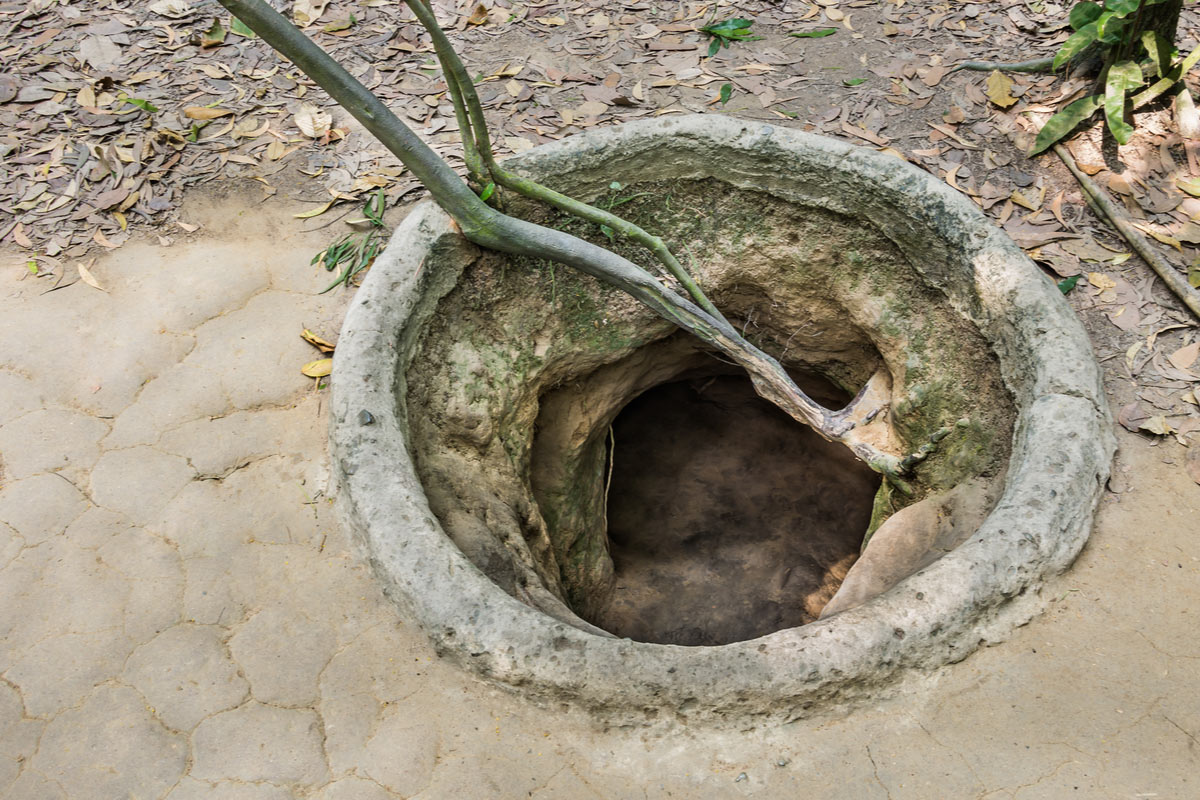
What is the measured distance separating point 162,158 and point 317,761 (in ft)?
8.12

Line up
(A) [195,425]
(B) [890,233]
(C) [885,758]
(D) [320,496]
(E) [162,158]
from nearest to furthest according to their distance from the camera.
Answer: (C) [885,758], (D) [320,496], (A) [195,425], (B) [890,233], (E) [162,158]

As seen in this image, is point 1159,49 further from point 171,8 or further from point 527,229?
point 171,8

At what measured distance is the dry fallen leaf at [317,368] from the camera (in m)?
2.82

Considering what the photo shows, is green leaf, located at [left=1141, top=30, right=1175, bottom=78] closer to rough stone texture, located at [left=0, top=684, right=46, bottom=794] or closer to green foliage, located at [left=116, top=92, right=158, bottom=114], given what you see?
green foliage, located at [left=116, top=92, right=158, bottom=114]

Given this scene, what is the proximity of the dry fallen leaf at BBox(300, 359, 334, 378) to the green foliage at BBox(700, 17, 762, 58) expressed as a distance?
87.2 inches

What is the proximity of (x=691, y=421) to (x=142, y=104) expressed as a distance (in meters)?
2.88

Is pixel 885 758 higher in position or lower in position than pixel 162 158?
lower

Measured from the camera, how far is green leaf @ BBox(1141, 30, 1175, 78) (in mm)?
3230

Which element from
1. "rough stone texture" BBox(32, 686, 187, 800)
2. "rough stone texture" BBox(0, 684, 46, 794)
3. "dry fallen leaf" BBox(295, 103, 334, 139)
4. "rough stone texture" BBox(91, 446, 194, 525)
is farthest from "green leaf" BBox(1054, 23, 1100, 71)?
"rough stone texture" BBox(0, 684, 46, 794)

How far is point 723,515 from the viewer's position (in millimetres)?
4500

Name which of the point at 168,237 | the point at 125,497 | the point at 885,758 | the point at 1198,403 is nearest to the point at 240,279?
the point at 168,237

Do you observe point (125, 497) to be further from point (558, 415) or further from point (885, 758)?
point (885, 758)

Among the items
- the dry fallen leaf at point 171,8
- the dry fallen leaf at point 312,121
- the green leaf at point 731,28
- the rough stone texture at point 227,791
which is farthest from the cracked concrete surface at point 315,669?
the green leaf at point 731,28

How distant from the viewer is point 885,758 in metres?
2.03
